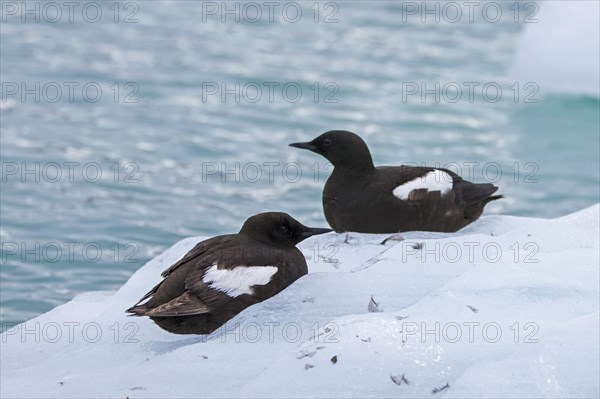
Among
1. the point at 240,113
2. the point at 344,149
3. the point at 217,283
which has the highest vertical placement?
the point at 344,149

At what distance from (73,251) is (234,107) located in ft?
15.6

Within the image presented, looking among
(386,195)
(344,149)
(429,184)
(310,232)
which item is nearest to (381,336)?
(310,232)

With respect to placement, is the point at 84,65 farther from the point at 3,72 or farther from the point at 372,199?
the point at 372,199

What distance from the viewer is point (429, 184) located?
20.6 ft

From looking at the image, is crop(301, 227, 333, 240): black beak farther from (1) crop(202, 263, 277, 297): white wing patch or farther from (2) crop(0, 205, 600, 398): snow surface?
(1) crop(202, 263, 277, 297): white wing patch

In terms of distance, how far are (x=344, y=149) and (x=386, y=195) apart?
0.41 meters

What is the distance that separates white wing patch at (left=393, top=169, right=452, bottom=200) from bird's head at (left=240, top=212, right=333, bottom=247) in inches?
38.7

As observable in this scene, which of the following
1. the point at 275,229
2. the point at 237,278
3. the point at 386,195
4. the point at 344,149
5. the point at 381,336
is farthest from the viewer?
the point at 344,149

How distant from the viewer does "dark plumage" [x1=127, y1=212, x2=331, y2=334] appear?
16.1 ft

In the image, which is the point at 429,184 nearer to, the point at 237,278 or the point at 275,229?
the point at 275,229

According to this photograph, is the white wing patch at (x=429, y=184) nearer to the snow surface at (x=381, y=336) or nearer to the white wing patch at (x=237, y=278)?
the snow surface at (x=381, y=336)

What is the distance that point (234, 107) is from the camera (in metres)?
13.7

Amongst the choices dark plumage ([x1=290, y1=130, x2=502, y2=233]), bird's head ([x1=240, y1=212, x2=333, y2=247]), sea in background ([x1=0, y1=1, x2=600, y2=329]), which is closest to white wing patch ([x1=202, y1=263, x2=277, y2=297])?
bird's head ([x1=240, y1=212, x2=333, y2=247])

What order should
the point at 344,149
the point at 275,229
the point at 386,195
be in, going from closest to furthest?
the point at 275,229, the point at 386,195, the point at 344,149
